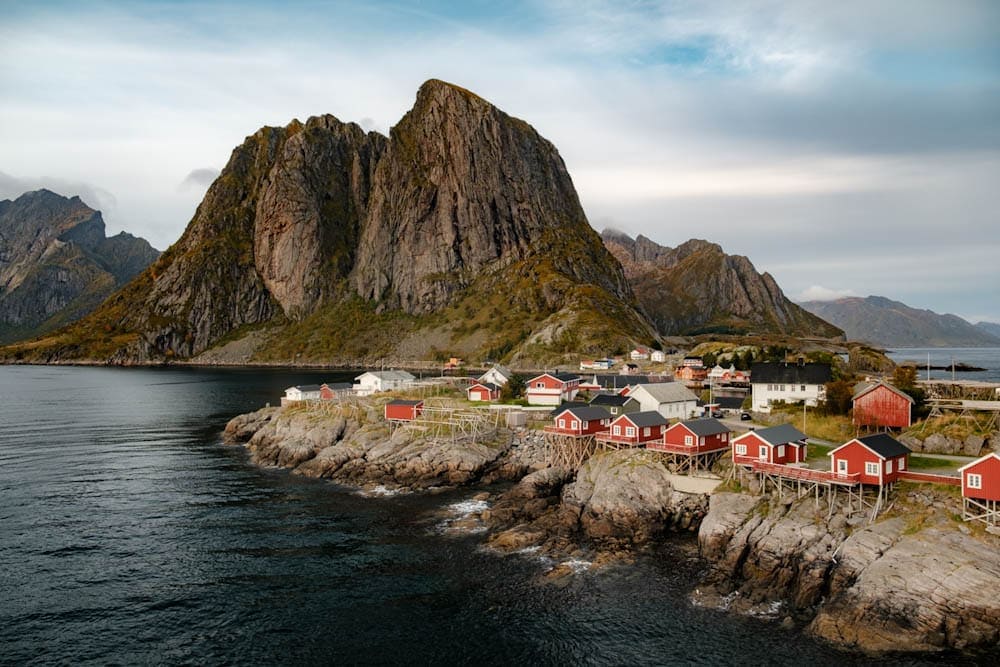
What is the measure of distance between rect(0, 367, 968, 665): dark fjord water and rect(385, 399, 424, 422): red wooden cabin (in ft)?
A: 49.0

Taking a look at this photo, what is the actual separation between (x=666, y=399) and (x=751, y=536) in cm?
3298

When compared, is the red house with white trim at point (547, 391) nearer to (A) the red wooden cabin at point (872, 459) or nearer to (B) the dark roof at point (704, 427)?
(B) the dark roof at point (704, 427)

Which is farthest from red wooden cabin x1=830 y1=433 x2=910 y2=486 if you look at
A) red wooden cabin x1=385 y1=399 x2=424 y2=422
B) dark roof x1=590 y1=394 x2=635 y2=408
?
red wooden cabin x1=385 y1=399 x2=424 y2=422

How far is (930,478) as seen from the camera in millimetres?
43562

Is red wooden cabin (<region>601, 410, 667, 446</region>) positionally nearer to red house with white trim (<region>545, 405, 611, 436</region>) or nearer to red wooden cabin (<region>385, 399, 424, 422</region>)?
red house with white trim (<region>545, 405, 611, 436</region>)

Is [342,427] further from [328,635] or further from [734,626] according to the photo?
[734,626]

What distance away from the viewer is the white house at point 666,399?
7469 centimetres

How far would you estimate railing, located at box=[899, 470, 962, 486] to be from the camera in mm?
42125

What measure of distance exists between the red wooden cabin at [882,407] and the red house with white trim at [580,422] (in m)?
24.1

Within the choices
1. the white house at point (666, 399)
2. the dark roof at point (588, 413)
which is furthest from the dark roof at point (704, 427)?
the white house at point (666, 399)

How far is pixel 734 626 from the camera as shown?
3509cm

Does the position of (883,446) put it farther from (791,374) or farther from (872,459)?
(791,374)

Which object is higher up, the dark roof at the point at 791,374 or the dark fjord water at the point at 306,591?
the dark roof at the point at 791,374

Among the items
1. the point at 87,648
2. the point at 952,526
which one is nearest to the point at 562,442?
the point at 952,526
